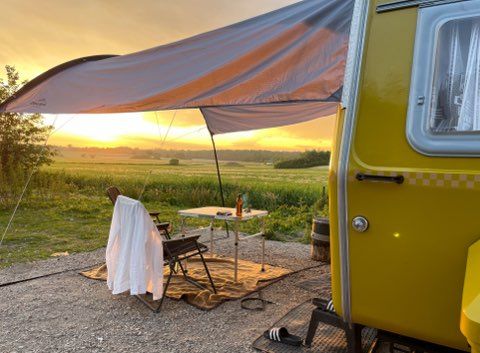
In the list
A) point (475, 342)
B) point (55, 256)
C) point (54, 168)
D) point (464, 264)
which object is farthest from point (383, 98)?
point (54, 168)

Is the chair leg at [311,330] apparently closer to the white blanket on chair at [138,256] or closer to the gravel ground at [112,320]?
the gravel ground at [112,320]

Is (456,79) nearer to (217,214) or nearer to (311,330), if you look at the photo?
(311,330)

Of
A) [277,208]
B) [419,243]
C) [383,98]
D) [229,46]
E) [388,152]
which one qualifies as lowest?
[277,208]

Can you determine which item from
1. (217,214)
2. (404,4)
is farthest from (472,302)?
(217,214)

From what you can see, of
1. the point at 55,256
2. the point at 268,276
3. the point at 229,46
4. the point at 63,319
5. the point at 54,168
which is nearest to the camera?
the point at 229,46

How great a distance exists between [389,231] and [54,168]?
44.8ft

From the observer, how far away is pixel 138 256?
12.1 feet

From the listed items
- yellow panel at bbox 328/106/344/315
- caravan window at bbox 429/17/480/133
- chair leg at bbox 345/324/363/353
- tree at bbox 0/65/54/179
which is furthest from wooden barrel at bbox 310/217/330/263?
tree at bbox 0/65/54/179

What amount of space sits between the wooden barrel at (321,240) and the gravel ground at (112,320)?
0.65 m

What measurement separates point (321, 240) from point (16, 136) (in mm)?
10046

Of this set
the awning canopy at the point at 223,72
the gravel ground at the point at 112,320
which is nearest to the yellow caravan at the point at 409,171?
the awning canopy at the point at 223,72

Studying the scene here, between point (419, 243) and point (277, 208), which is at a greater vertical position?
point (419, 243)

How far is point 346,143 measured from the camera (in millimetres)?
1918

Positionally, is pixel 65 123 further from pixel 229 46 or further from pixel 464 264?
pixel 464 264
